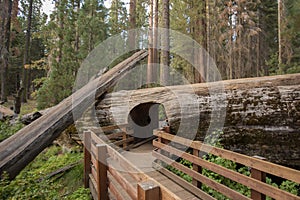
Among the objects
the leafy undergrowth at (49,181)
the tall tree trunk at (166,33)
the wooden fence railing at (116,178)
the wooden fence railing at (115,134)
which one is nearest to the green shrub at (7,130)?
the leafy undergrowth at (49,181)

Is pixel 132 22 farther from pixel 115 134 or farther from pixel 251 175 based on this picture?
pixel 251 175

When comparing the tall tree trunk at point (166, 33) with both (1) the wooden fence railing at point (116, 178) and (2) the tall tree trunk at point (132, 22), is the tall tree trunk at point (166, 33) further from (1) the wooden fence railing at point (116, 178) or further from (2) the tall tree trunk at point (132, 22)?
(1) the wooden fence railing at point (116, 178)

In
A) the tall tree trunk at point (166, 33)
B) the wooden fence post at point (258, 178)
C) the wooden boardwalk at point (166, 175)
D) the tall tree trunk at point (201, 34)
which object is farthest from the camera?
the tall tree trunk at point (201, 34)

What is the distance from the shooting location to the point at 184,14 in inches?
636

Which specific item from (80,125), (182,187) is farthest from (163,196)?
(80,125)

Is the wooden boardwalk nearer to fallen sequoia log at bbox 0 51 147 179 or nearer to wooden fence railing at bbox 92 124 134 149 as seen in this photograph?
fallen sequoia log at bbox 0 51 147 179

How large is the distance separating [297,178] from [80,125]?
19.5 feet

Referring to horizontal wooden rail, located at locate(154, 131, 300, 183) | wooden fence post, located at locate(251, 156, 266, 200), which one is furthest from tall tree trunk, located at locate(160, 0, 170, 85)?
wooden fence post, located at locate(251, 156, 266, 200)

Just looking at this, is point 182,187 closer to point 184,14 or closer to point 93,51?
point 93,51

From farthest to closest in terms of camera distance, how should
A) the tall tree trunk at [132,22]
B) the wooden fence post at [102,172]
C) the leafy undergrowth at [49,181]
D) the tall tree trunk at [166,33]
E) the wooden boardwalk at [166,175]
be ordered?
the tall tree trunk at [132,22]
the tall tree trunk at [166,33]
the wooden fence post at [102,172]
the leafy undergrowth at [49,181]
the wooden boardwalk at [166,175]

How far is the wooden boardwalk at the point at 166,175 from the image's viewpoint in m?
2.30

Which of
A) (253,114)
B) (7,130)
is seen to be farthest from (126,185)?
(7,130)

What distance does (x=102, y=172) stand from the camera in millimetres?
3535

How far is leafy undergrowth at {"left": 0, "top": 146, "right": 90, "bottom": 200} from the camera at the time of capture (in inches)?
118
